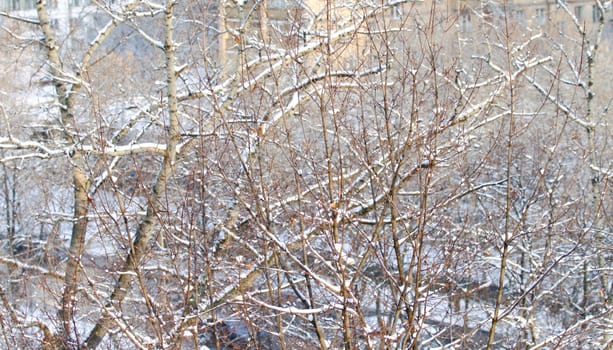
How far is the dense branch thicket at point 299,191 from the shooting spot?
4.64 metres

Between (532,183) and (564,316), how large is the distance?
288 cm

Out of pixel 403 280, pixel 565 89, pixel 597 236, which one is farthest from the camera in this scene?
pixel 565 89

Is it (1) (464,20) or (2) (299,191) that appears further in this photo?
(1) (464,20)

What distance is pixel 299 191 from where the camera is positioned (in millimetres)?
4758

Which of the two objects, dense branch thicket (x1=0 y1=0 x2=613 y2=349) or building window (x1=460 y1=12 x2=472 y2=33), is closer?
dense branch thicket (x1=0 y1=0 x2=613 y2=349)

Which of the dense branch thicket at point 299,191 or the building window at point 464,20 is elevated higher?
the building window at point 464,20

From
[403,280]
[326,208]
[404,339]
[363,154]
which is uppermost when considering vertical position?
[363,154]

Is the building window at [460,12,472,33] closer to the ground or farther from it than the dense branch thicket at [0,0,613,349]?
farther from it

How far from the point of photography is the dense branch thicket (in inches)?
183

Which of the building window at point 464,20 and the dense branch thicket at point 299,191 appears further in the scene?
the building window at point 464,20

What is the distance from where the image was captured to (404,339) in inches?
164

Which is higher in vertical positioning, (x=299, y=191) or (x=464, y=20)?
(x=464, y=20)

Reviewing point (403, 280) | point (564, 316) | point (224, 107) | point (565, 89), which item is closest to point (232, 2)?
point (224, 107)

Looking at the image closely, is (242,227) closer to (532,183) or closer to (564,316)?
(532,183)
